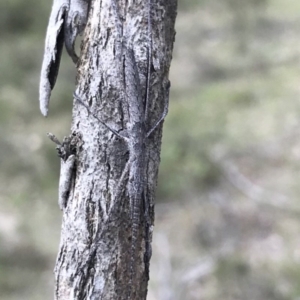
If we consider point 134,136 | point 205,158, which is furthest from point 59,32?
point 205,158

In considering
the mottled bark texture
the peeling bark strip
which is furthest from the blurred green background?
the mottled bark texture

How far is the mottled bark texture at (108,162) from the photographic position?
1294 millimetres

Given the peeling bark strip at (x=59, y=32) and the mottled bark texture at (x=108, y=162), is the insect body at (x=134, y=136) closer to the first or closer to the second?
the mottled bark texture at (x=108, y=162)

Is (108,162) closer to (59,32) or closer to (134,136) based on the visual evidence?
(134,136)

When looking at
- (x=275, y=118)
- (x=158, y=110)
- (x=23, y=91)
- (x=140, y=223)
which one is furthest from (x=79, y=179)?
(x=275, y=118)

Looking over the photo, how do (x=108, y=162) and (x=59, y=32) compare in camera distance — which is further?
(x=59, y=32)

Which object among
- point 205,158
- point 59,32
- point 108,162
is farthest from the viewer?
point 205,158

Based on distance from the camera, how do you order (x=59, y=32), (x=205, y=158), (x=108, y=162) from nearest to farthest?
(x=108, y=162) < (x=59, y=32) < (x=205, y=158)

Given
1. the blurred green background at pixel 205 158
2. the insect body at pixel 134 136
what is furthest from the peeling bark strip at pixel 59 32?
the blurred green background at pixel 205 158

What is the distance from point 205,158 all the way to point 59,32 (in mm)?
3223

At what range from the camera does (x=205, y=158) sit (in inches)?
178

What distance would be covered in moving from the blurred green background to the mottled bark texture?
7.80ft

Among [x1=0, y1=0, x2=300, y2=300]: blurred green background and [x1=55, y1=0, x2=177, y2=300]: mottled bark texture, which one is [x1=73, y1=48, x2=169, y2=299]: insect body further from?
[x1=0, y1=0, x2=300, y2=300]: blurred green background

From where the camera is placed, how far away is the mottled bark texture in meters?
1.29
